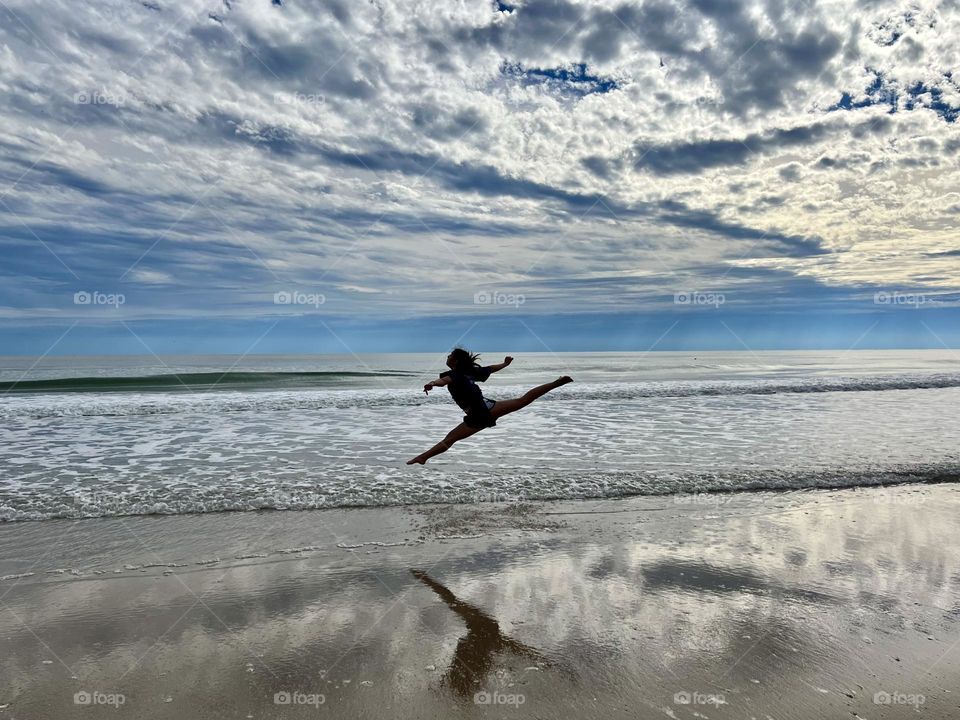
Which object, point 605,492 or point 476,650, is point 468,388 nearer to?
point 605,492

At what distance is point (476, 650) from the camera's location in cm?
433

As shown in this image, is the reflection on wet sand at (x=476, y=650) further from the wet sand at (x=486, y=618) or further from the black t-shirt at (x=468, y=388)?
the black t-shirt at (x=468, y=388)

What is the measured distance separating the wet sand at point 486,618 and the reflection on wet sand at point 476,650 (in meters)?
0.02

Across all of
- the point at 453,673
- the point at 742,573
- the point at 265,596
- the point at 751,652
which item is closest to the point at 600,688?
the point at 453,673

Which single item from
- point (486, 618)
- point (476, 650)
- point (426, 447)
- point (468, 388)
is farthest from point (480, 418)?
point (426, 447)

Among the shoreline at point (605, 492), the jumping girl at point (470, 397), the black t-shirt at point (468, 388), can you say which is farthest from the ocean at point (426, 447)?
the black t-shirt at point (468, 388)

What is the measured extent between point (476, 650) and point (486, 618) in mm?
538

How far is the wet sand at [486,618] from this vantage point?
12.3ft

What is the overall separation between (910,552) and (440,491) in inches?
258

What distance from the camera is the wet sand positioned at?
12.3 feet

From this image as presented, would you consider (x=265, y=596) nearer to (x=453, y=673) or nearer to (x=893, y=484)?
(x=453, y=673)

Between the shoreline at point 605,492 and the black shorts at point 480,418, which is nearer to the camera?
the black shorts at point 480,418

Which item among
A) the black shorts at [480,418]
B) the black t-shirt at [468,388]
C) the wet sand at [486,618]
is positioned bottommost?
the wet sand at [486,618]

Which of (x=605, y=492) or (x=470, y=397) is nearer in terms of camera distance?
(x=470, y=397)
